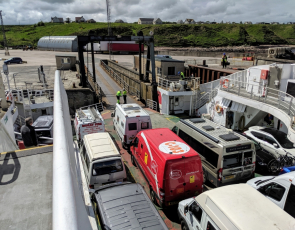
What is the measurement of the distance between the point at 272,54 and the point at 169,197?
18.0 m

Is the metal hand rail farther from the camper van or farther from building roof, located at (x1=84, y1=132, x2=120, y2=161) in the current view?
building roof, located at (x1=84, y1=132, x2=120, y2=161)

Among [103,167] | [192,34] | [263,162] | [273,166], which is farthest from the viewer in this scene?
[192,34]

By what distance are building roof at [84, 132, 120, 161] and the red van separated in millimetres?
1481

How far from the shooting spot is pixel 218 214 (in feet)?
17.6

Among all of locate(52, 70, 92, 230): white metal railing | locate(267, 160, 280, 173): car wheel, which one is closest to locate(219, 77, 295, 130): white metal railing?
locate(267, 160, 280, 173): car wheel

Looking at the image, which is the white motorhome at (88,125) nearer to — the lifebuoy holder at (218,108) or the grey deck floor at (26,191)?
the grey deck floor at (26,191)

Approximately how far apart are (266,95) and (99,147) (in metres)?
9.53

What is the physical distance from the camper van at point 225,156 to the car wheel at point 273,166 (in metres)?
1.59

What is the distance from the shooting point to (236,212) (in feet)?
16.9

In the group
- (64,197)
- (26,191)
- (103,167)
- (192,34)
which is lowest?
(103,167)

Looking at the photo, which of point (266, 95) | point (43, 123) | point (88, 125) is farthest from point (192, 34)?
point (88, 125)

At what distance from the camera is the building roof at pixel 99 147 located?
8516 millimetres

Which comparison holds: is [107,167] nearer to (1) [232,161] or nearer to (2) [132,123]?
(2) [132,123]

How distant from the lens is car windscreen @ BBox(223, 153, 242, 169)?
343 inches
